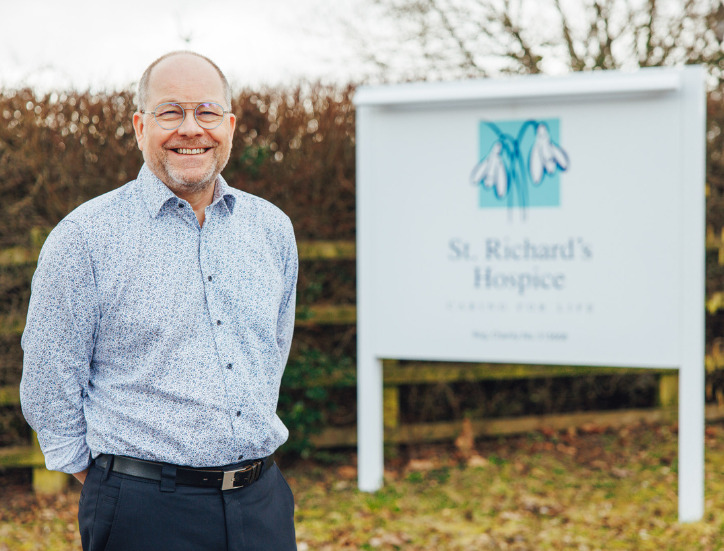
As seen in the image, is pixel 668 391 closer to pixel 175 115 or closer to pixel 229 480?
pixel 229 480

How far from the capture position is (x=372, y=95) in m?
4.51

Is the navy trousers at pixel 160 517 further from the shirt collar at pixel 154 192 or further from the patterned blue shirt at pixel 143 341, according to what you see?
the shirt collar at pixel 154 192

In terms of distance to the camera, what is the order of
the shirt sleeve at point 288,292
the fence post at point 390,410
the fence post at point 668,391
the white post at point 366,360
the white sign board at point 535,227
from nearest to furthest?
1. the shirt sleeve at point 288,292
2. the white sign board at point 535,227
3. the white post at point 366,360
4. the fence post at point 390,410
5. the fence post at point 668,391

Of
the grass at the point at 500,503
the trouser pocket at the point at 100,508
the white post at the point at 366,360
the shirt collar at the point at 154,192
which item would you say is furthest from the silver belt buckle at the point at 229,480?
the white post at the point at 366,360

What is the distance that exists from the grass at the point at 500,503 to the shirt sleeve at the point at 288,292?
185cm

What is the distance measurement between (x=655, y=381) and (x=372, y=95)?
314 centimetres

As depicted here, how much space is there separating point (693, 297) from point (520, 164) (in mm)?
1191

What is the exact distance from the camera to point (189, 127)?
2.03m

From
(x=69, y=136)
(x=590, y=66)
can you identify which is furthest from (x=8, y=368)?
(x=590, y=66)

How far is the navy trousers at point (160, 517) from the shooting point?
195 cm

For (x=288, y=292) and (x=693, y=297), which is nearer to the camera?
(x=288, y=292)

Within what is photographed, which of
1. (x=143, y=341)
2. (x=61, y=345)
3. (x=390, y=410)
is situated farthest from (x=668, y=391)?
(x=61, y=345)

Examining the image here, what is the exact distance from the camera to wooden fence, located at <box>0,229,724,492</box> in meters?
A: 4.50

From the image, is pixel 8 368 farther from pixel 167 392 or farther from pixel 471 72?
pixel 471 72
